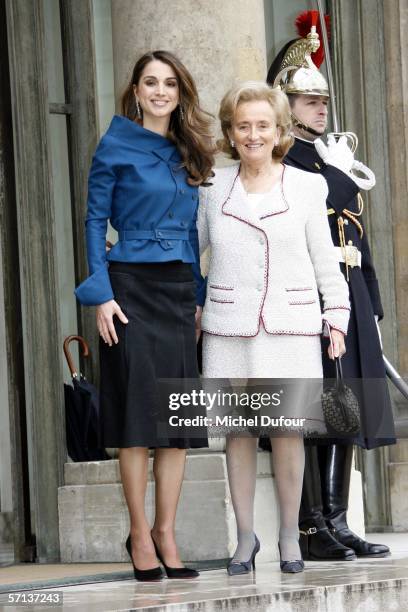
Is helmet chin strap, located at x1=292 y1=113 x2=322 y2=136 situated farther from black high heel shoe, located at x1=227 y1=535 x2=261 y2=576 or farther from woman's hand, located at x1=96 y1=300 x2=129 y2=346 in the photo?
black high heel shoe, located at x1=227 y1=535 x2=261 y2=576

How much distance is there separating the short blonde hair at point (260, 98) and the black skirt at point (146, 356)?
0.58m

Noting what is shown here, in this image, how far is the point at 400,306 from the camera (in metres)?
9.29

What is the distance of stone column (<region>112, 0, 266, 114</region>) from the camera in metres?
6.66

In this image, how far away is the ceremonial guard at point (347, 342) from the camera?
6285 millimetres

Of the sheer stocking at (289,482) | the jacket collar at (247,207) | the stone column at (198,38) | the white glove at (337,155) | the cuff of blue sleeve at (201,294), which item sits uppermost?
the stone column at (198,38)

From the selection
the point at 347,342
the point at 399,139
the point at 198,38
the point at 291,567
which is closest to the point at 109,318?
the point at 291,567

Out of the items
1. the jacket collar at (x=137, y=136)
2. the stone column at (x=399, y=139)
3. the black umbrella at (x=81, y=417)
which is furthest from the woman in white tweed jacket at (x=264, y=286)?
the stone column at (x=399, y=139)

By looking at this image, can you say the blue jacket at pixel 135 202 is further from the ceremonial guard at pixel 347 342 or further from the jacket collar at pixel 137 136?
the ceremonial guard at pixel 347 342

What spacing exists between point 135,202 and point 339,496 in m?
1.66

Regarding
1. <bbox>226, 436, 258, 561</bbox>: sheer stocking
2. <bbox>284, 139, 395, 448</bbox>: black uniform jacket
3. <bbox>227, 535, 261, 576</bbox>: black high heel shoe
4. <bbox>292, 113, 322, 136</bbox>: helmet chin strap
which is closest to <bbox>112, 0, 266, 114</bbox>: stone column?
<bbox>292, 113, 322, 136</bbox>: helmet chin strap

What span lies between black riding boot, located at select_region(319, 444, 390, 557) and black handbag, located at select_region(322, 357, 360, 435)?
748mm

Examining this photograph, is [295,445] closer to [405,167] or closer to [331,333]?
[331,333]

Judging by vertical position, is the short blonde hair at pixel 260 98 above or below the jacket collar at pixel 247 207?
above

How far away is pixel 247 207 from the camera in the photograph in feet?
18.4
